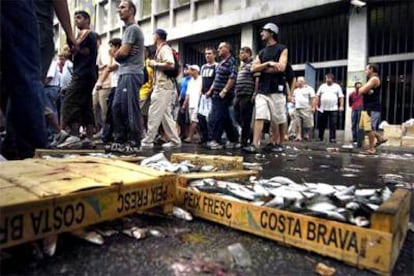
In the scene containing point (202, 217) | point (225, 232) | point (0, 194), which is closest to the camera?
point (0, 194)

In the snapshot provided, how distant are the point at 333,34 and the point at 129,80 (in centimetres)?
1063

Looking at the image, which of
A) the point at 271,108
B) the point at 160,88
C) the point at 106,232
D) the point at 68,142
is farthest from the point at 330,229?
the point at 160,88

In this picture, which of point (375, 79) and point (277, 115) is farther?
point (375, 79)

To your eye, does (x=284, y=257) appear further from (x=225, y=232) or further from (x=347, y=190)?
(x=347, y=190)

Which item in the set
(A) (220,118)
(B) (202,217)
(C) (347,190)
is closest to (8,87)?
(B) (202,217)

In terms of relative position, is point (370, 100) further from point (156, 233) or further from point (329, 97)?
point (156, 233)

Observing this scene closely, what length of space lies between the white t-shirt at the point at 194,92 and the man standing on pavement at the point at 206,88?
41 centimetres

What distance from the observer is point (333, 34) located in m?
14.7

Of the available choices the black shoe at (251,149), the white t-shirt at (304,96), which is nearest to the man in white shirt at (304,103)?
the white t-shirt at (304,96)

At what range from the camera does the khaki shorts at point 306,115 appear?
1310 centimetres

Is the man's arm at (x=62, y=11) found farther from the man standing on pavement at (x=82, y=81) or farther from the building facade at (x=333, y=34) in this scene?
the building facade at (x=333, y=34)

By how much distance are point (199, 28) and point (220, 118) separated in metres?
11.4

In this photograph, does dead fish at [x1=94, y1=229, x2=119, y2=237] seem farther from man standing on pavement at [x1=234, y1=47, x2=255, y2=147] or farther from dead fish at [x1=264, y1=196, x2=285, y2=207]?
man standing on pavement at [x1=234, y1=47, x2=255, y2=147]

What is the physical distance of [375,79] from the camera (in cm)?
816
